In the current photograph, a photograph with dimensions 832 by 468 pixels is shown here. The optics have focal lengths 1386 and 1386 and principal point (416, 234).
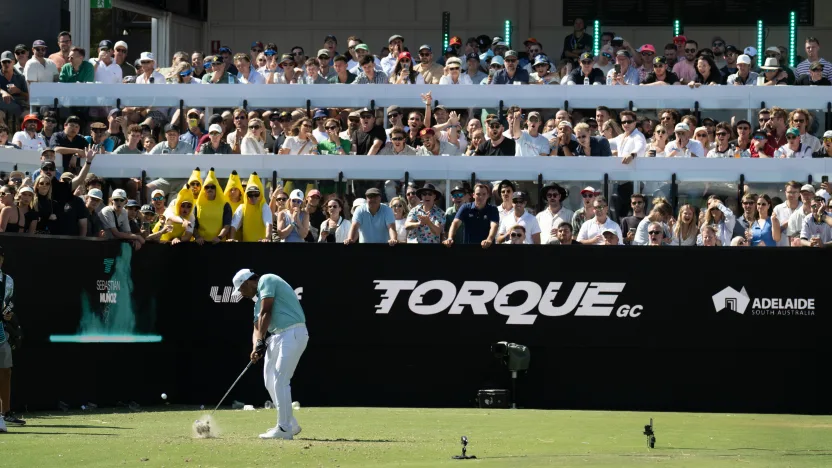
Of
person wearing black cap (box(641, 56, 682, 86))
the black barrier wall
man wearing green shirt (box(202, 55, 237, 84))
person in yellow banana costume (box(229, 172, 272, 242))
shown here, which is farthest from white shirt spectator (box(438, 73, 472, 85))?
the black barrier wall

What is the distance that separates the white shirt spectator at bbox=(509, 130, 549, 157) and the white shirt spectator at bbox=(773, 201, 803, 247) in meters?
3.50

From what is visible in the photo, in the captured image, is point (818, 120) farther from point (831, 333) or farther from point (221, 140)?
point (221, 140)

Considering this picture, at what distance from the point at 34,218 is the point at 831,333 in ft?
34.6

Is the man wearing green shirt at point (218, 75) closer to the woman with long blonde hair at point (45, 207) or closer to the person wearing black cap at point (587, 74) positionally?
the person wearing black cap at point (587, 74)

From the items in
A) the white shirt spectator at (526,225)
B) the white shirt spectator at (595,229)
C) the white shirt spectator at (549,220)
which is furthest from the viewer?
the white shirt spectator at (549,220)

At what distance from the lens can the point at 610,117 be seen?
21.9m

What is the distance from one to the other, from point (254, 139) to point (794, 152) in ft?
27.1

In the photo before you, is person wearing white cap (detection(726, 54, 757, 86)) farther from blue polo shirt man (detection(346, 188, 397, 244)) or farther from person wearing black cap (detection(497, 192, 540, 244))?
blue polo shirt man (detection(346, 188, 397, 244))

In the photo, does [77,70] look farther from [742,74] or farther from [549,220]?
[742,74]

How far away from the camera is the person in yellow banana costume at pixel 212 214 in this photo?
63.3 feet

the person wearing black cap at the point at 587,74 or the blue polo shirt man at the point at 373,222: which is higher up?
the person wearing black cap at the point at 587,74

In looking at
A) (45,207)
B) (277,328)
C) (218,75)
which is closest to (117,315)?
(45,207)

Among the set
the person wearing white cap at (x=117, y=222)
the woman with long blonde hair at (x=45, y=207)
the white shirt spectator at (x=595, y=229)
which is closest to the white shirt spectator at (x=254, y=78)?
the person wearing white cap at (x=117, y=222)

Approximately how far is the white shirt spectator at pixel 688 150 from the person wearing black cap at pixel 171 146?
292 inches
